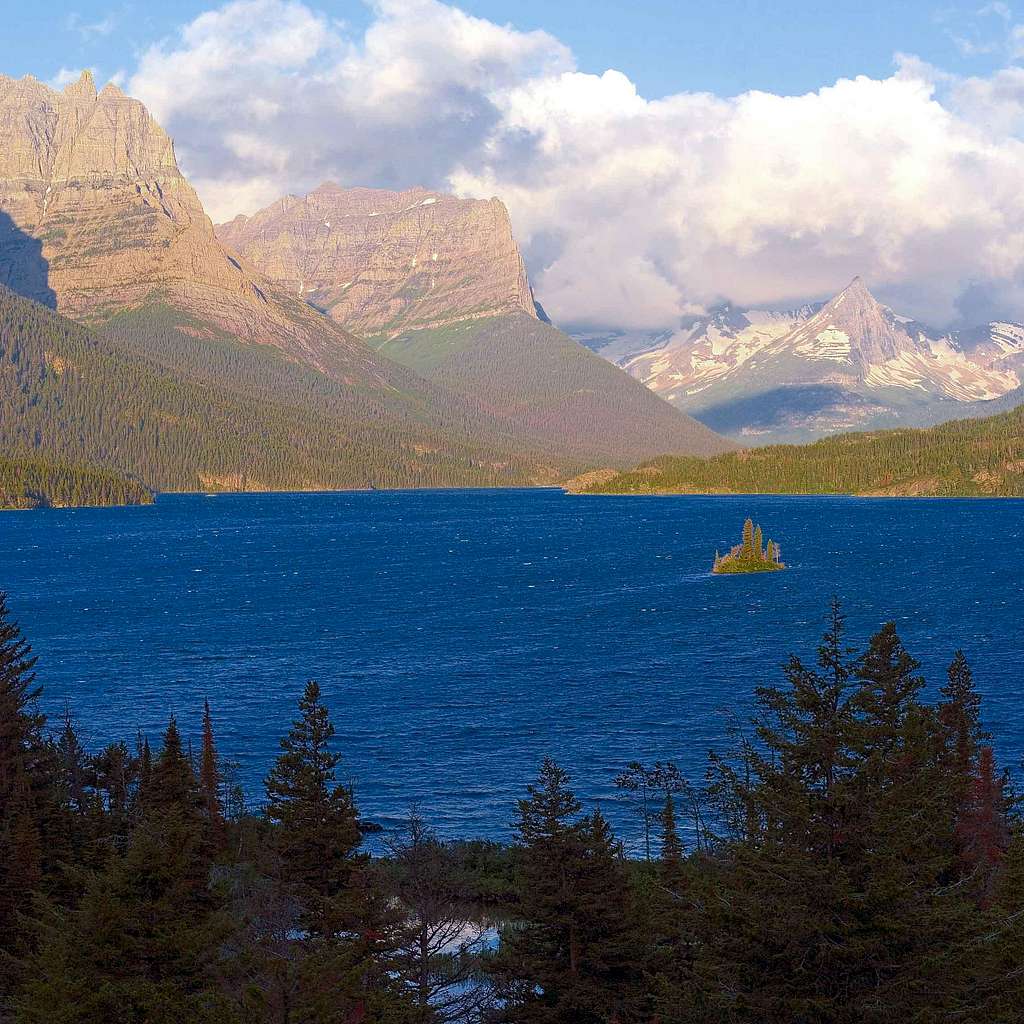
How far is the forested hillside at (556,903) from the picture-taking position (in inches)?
734

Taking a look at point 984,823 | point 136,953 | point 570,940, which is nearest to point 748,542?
point 984,823

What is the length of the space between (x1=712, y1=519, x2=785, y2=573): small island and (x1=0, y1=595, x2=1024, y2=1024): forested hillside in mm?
127603

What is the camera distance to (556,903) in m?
28.7

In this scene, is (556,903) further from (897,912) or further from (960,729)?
(960,729)

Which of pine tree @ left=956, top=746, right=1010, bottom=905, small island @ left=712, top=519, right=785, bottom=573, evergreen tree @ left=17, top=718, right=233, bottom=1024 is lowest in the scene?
pine tree @ left=956, top=746, right=1010, bottom=905

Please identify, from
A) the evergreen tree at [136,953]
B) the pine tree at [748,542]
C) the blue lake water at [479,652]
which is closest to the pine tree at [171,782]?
the blue lake water at [479,652]

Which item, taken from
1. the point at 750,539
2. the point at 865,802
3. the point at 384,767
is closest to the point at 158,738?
the point at 384,767

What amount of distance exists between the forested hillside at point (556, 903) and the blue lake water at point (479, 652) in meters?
17.2

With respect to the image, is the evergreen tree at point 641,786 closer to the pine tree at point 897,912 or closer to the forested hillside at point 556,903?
the forested hillside at point 556,903

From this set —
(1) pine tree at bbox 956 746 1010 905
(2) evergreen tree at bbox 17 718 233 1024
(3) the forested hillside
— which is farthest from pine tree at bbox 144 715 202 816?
(1) pine tree at bbox 956 746 1010 905

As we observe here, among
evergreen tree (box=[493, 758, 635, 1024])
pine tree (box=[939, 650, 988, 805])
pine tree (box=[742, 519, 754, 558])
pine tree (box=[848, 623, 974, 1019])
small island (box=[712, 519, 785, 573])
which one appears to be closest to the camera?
pine tree (box=[848, 623, 974, 1019])

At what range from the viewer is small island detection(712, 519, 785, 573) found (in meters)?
180

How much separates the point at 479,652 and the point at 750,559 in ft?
264

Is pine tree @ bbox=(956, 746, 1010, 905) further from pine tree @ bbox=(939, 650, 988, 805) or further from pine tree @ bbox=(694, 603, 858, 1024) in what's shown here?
pine tree @ bbox=(694, 603, 858, 1024)
